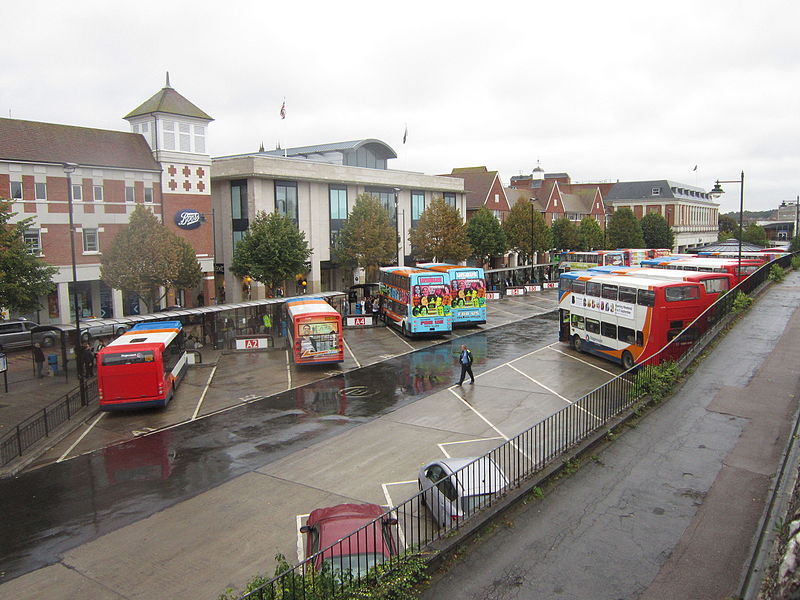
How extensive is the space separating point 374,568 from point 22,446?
13934 millimetres

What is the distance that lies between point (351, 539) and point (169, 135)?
3935 cm

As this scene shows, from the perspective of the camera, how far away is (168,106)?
41.6 m

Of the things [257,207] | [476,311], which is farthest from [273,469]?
[257,207]

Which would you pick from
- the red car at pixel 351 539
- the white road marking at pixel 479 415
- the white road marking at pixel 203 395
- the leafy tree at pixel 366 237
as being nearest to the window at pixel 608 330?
the white road marking at pixel 479 415

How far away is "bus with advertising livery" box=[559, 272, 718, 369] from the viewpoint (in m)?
22.5

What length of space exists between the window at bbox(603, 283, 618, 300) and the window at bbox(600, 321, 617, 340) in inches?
46.8

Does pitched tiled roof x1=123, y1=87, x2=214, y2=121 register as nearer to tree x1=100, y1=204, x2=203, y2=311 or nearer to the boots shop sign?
the boots shop sign

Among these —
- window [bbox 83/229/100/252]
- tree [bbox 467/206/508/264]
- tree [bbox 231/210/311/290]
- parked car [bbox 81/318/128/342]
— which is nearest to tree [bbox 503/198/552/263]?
tree [bbox 467/206/508/264]

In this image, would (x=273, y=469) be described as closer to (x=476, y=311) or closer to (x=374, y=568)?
(x=374, y=568)

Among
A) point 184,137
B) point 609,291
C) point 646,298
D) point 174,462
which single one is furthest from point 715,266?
point 184,137

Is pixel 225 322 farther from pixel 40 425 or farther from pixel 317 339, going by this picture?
pixel 40 425

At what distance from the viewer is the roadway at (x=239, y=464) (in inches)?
423

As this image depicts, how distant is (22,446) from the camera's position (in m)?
17.3

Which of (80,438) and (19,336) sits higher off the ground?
(19,336)
